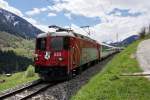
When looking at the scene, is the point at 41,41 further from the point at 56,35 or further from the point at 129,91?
the point at 129,91

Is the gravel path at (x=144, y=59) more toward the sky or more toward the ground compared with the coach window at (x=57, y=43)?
more toward the ground

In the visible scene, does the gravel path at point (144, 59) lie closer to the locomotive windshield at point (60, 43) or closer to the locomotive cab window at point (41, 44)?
the locomotive windshield at point (60, 43)

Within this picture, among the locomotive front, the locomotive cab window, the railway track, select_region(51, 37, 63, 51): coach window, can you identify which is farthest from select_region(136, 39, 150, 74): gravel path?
the locomotive cab window

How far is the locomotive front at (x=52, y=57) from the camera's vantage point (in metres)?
25.2

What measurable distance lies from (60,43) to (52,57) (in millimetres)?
1134

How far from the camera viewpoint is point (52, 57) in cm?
2534

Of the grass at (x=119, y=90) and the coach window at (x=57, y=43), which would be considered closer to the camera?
the grass at (x=119, y=90)

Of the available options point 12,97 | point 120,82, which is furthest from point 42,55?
point 120,82

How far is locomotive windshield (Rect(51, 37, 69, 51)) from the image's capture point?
25.4 m

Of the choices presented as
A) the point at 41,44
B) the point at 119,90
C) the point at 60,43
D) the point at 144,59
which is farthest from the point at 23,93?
the point at 144,59

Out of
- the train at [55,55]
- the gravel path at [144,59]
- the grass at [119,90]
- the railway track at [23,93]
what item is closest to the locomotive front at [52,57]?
the train at [55,55]

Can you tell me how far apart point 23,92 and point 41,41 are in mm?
7158

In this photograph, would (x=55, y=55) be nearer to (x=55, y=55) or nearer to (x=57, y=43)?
(x=55, y=55)

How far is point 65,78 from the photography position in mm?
25391
